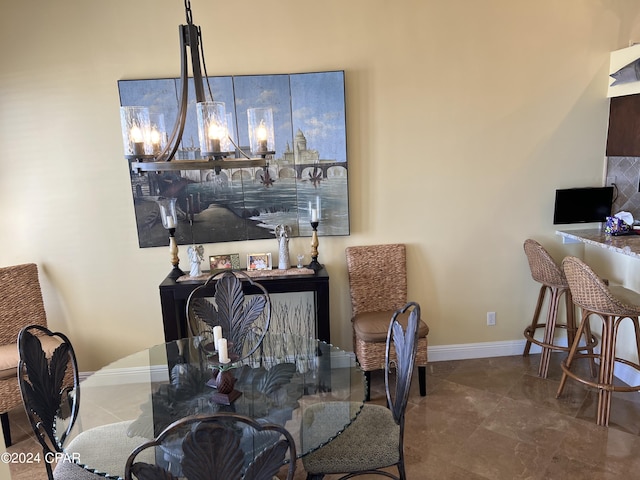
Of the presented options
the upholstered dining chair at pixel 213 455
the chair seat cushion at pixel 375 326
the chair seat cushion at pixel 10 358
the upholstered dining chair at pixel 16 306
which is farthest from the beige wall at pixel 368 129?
the upholstered dining chair at pixel 213 455

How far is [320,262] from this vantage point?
352 centimetres

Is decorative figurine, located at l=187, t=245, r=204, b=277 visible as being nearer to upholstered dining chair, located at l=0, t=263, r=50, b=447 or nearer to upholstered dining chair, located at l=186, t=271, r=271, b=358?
upholstered dining chair, located at l=186, t=271, r=271, b=358

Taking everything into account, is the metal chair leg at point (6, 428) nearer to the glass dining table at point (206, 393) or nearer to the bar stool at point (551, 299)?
the glass dining table at point (206, 393)

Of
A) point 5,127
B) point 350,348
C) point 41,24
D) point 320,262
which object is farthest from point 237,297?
point 41,24

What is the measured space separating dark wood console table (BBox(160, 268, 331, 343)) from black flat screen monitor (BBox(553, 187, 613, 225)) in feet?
6.12

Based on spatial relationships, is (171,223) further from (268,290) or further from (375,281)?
(375,281)

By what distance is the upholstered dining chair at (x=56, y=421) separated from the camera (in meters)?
1.87

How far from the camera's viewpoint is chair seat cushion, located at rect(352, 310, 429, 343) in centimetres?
313

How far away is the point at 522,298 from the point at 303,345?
2005 mm

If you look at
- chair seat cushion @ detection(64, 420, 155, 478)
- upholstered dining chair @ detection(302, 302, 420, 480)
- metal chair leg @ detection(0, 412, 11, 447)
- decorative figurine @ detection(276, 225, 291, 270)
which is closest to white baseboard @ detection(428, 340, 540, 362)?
decorative figurine @ detection(276, 225, 291, 270)

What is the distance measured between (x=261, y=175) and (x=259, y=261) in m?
0.62

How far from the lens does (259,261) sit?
11.1ft

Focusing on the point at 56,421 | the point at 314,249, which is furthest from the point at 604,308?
the point at 56,421

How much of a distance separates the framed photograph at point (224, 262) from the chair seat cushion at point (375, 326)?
3.13ft
